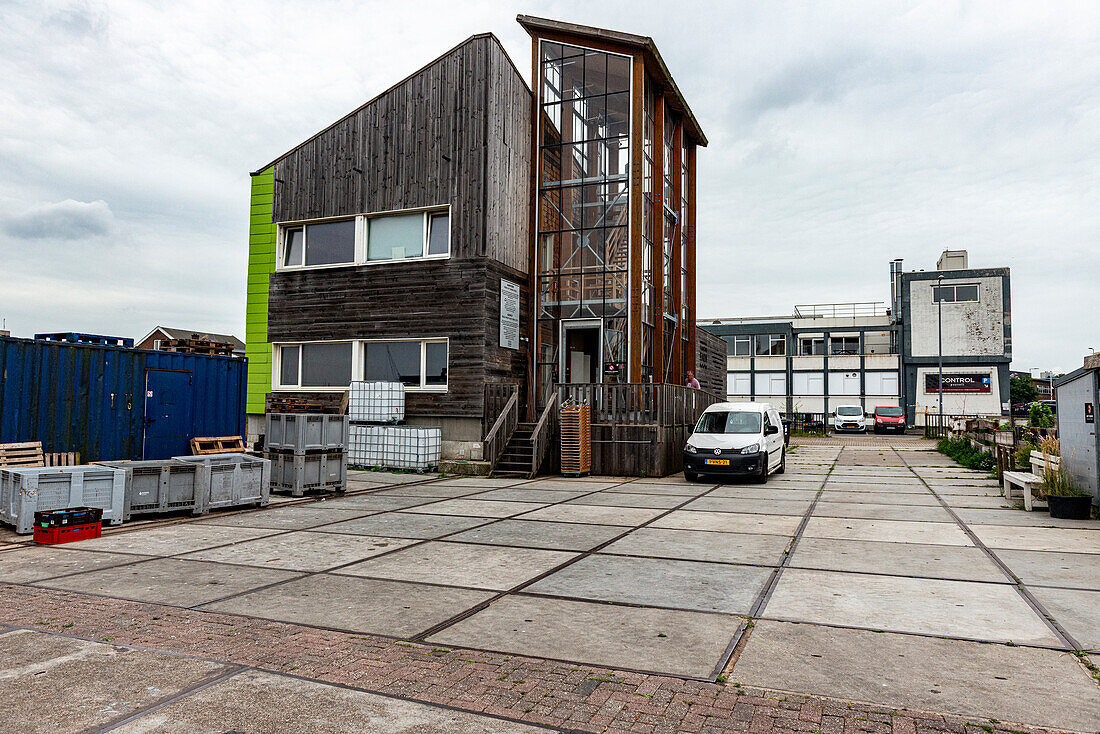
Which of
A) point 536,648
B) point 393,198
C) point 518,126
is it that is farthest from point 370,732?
point 518,126

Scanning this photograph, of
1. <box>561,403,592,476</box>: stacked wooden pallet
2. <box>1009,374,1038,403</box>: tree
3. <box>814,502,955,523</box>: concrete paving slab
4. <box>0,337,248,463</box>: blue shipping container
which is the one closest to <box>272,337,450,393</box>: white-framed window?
<box>561,403,592,476</box>: stacked wooden pallet

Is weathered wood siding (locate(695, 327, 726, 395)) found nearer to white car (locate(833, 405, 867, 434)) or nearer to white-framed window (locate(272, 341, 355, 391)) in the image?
white-framed window (locate(272, 341, 355, 391))

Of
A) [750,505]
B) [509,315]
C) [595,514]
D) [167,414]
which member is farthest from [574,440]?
[167,414]

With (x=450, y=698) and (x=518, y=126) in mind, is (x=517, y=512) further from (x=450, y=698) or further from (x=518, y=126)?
(x=518, y=126)

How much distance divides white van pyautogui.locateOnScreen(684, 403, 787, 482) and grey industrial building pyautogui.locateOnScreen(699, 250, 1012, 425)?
38378mm

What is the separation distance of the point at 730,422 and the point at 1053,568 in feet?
33.0

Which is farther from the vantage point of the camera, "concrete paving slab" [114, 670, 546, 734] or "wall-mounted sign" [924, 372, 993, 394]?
"wall-mounted sign" [924, 372, 993, 394]

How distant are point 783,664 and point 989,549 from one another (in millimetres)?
5522

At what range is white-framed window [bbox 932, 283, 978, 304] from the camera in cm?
5600

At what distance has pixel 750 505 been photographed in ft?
42.2

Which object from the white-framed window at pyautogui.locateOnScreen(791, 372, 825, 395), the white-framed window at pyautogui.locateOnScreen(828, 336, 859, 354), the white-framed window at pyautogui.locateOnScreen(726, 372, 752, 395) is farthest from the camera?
the white-framed window at pyautogui.locateOnScreen(726, 372, 752, 395)

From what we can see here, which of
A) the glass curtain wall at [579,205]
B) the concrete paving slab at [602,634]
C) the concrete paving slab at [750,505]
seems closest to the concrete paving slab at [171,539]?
the concrete paving slab at [602,634]

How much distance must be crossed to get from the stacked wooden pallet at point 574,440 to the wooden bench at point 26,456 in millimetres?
10425

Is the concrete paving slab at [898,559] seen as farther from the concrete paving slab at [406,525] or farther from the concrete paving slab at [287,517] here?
the concrete paving slab at [287,517]
